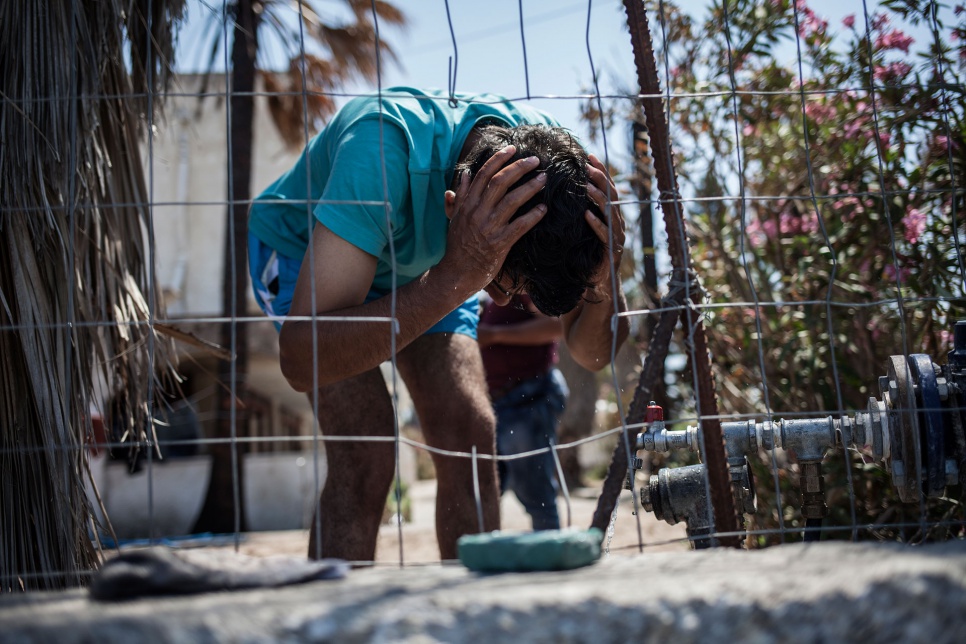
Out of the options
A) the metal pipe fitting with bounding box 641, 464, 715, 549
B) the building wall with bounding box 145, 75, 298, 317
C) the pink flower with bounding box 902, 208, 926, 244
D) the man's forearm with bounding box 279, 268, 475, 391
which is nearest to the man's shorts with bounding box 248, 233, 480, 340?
the man's forearm with bounding box 279, 268, 475, 391

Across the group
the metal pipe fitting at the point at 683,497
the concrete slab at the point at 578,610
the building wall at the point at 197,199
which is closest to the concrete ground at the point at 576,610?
the concrete slab at the point at 578,610

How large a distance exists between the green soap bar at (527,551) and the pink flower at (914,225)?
8.12ft

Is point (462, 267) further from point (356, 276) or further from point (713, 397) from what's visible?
point (713, 397)

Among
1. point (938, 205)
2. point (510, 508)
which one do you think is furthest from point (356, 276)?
point (510, 508)

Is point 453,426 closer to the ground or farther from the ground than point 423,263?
closer to the ground

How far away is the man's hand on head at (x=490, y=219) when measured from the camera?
218cm

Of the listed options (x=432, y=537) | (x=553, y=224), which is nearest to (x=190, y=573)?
(x=553, y=224)

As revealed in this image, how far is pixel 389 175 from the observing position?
7.63 feet

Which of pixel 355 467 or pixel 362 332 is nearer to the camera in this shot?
pixel 362 332

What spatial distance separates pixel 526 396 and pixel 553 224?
2325 mm

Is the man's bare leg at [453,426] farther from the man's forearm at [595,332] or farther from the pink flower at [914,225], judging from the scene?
the pink flower at [914,225]

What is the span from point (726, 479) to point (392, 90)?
Answer: 140 cm

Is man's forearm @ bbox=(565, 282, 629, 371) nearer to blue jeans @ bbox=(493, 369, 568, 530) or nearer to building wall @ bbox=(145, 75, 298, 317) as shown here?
blue jeans @ bbox=(493, 369, 568, 530)

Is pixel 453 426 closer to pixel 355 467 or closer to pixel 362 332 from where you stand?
pixel 355 467
